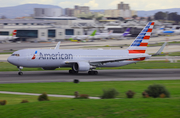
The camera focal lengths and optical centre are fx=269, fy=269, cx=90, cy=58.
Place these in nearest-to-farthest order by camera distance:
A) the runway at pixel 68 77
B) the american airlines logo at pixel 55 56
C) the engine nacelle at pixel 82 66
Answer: the runway at pixel 68 77
the american airlines logo at pixel 55 56
the engine nacelle at pixel 82 66

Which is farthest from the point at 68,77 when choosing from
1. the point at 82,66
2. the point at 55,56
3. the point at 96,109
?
the point at 96,109

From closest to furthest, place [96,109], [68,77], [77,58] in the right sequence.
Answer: [96,109]
[68,77]
[77,58]

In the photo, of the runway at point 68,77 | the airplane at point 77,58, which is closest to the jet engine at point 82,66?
the airplane at point 77,58

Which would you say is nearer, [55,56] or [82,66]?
[82,66]

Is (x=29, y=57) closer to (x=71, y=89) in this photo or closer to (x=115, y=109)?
(x=71, y=89)

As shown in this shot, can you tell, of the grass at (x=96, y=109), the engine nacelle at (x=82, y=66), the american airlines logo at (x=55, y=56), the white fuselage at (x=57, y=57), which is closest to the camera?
the grass at (x=96, y=109)

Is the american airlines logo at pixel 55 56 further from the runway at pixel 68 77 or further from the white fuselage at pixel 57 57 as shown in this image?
the runway at pixel 68 77

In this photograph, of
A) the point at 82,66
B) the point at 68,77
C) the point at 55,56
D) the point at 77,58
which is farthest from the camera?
the point at 77,58

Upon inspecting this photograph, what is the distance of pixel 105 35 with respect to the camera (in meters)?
156

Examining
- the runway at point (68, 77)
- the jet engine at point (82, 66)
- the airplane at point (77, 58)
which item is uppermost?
the airplane at point (77, 58)

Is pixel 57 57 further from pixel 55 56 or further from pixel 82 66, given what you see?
pixel 82 66

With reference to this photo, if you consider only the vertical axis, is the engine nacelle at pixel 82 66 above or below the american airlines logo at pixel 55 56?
below

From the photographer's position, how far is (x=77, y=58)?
41.6m

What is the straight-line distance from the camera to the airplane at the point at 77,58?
39031mm
